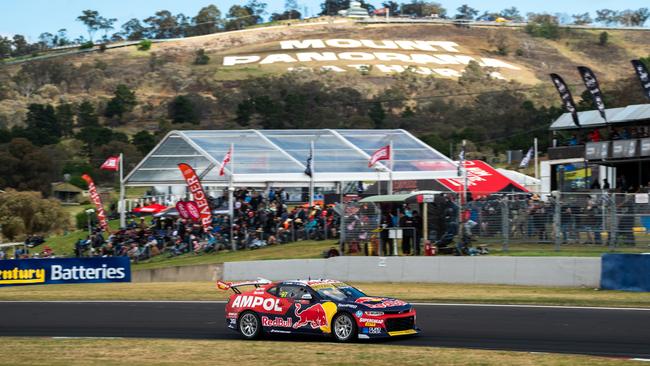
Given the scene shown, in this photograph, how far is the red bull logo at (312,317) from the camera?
1702 centimetres

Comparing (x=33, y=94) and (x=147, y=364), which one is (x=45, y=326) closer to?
(x=147, y=364)

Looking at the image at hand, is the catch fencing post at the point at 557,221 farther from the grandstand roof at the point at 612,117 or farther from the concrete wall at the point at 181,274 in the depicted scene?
the grandstand roof at the point at 612,117

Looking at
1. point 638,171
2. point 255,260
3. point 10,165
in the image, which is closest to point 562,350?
point 255,260

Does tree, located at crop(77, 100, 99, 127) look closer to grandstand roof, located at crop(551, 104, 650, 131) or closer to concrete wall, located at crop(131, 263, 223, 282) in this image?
grandstand roof, located at crop(551, 104, 650, 131)

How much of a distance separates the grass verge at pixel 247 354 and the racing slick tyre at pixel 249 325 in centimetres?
47

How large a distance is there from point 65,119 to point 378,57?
73.7 metres

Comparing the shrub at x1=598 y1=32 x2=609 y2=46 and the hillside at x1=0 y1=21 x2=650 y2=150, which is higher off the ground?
the shrub at x1=598 y1=32 x2=609 y2=46

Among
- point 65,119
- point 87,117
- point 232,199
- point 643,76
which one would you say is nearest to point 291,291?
point 232,199

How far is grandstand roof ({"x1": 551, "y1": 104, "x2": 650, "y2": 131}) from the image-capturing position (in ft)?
140

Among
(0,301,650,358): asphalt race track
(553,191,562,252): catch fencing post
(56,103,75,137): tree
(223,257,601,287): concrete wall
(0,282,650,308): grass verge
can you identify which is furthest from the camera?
(56,103,75,137): tree

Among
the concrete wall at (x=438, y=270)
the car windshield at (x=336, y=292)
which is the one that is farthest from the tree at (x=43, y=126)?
the car windshield at (x=336, y=292)

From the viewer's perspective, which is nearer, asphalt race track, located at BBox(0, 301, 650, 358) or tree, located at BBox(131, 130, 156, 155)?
asphalt race track, located at BBox(0, 301, 650, 358)

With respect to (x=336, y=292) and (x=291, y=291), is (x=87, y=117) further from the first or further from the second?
(x=336, y=292)

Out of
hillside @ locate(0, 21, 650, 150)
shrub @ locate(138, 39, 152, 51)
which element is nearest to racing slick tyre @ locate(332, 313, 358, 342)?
hillside @ locate(0, 21, 650, 150)
